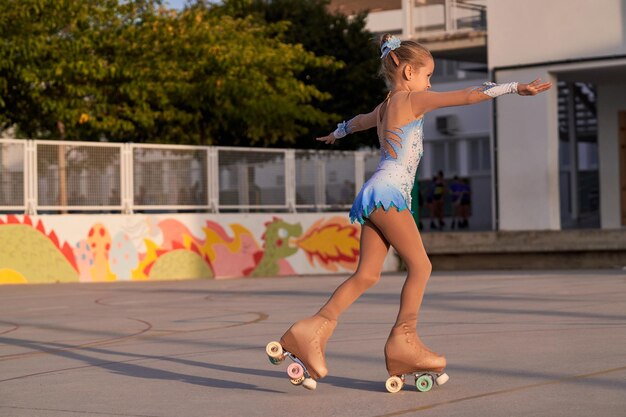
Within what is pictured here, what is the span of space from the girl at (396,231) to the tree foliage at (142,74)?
18.2 meters

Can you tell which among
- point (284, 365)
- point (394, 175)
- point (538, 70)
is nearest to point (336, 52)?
point (538, 70)

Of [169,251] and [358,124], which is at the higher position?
[358,124]

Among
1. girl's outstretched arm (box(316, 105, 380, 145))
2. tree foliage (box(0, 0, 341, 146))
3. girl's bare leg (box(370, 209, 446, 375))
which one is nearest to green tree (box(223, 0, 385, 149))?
tree foliage (box(0, 0, 341, 146))

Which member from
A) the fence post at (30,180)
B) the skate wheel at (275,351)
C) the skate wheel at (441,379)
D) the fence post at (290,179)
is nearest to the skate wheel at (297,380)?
the skate wheel at (275,351)

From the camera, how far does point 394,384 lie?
6543 mm

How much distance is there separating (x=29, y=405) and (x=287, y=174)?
60.1 ft

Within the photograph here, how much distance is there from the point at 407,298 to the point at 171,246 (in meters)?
16.6

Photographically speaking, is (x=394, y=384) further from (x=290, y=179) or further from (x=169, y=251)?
(x=290, y=179)

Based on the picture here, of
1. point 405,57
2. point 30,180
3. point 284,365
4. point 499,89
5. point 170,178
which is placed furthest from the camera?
point 170,178

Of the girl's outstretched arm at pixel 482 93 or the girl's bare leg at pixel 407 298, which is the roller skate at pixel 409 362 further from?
the girl's outstretched arm at pixel 482 93

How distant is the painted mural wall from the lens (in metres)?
21.4

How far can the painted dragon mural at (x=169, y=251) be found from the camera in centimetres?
2133

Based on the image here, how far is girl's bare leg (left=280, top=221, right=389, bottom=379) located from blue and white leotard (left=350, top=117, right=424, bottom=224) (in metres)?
0.15

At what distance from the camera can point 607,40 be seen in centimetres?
2489
